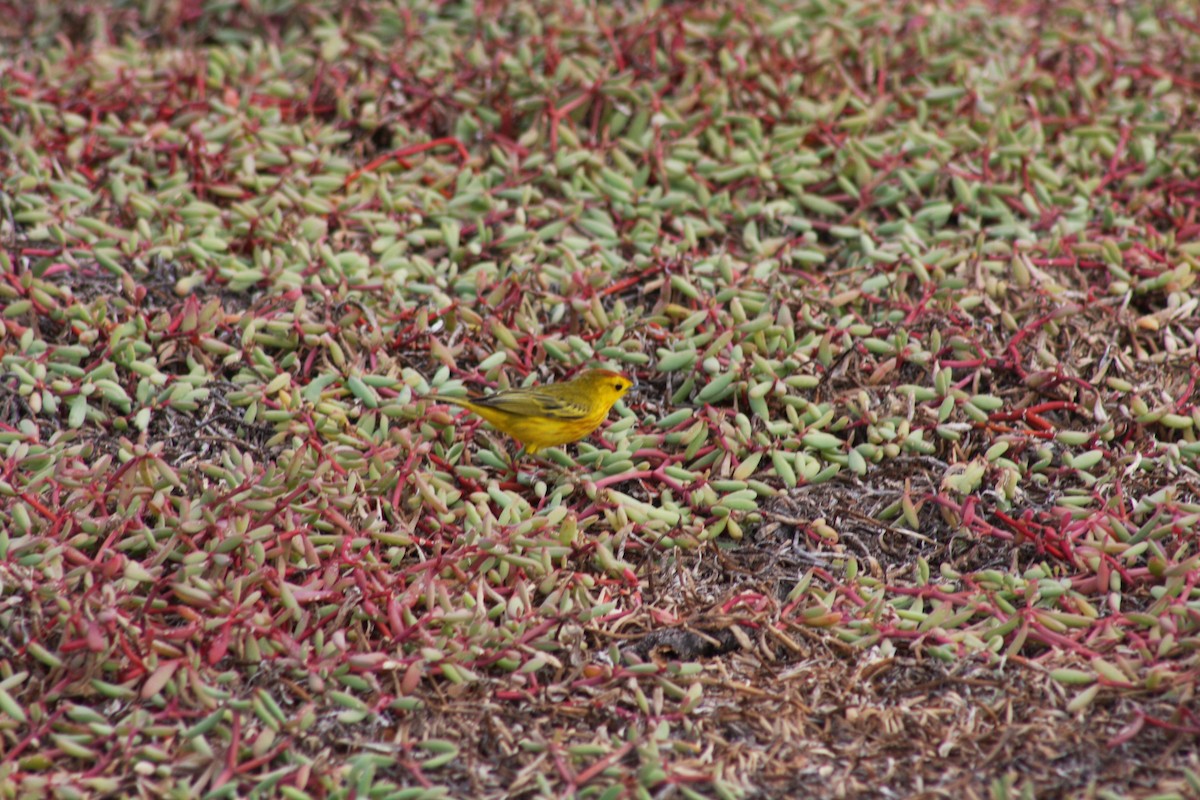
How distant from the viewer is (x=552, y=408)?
3520 millimetres

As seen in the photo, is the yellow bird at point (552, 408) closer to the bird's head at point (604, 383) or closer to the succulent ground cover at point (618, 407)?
the bird's head at point (604, 383)

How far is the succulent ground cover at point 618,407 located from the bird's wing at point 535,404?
0.17 m

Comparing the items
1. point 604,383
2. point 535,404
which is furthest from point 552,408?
point 604,383

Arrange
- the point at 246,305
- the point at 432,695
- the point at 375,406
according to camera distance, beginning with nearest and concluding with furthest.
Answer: the point at 432,695 < the point at 375,406 < the point at 246,305

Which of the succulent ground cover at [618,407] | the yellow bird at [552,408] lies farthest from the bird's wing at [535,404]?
the succulent ground cover at [618,407]

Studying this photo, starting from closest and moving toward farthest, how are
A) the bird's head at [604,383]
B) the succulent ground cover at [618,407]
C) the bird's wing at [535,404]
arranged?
the succulent ground cover at [618,407]
the bird's wing at [535,404]
the bird's head at [604,383]

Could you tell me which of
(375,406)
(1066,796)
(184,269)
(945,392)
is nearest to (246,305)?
(184,269)

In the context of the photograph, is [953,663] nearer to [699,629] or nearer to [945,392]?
[699,629]

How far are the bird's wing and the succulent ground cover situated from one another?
0.17 metres

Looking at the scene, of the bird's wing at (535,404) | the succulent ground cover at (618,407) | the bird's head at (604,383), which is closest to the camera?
the succulent ground cover at (618,407)

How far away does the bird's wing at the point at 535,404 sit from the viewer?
11.6ft

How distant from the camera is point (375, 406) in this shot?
3723 millimetres

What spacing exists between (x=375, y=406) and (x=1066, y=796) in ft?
7.16

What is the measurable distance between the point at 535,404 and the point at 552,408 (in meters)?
0.05
